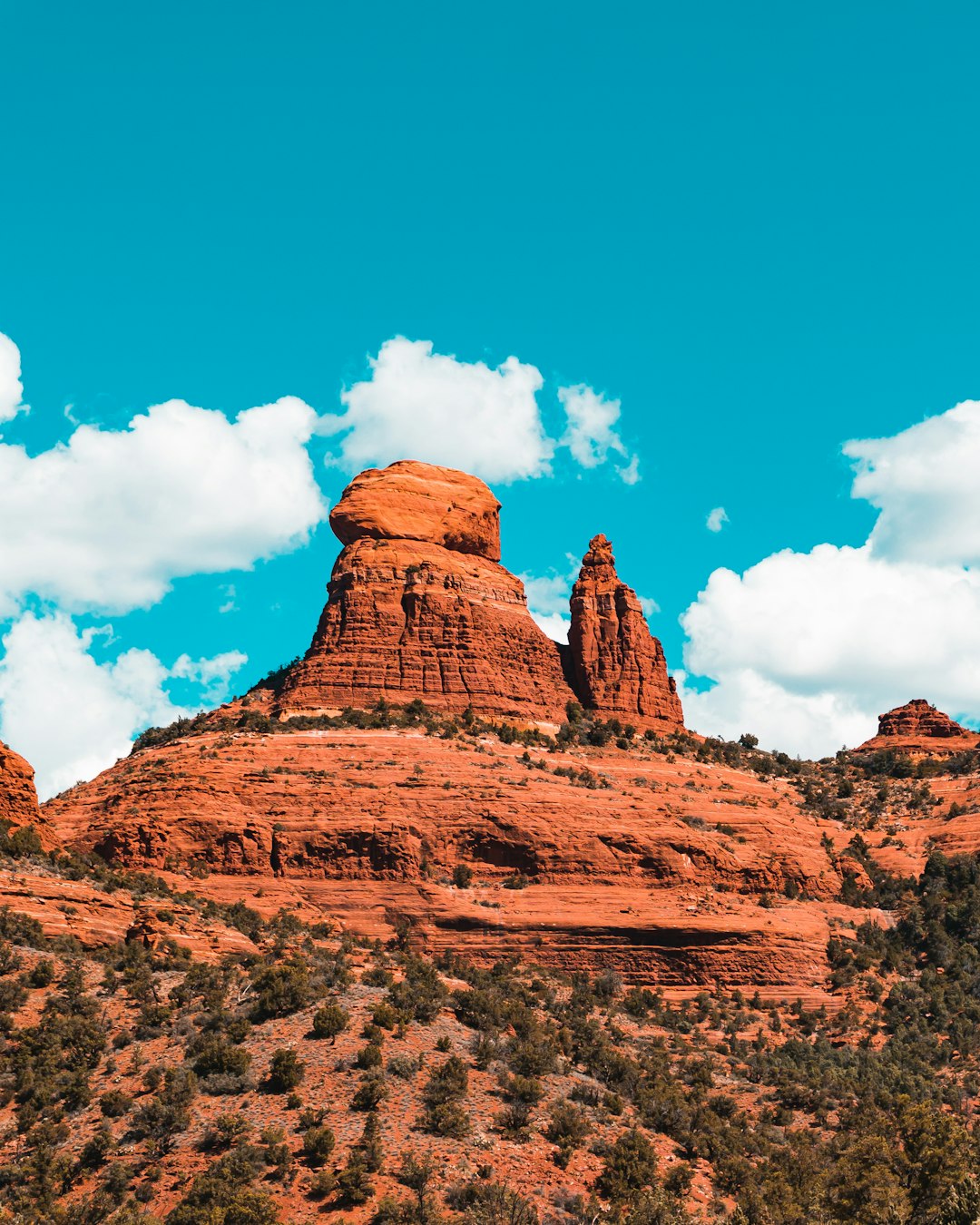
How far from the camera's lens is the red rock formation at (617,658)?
96.3 meters

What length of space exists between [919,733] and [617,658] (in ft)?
117

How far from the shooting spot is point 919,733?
119m

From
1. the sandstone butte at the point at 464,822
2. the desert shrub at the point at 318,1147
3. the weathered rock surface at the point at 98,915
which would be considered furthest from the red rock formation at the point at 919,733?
the desert shrub at the point at 318,1147

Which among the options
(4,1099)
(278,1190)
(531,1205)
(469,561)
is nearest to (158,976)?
(4,1099)

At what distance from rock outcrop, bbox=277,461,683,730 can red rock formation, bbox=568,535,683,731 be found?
91 mm

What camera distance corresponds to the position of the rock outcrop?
3383 inches

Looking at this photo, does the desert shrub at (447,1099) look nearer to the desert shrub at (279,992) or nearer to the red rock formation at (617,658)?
the desert shrub at (279,992)

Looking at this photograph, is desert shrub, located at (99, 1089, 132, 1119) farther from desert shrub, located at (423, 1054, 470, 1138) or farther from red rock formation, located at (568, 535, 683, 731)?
red rock formation, located at (568, 535, 683, 731)

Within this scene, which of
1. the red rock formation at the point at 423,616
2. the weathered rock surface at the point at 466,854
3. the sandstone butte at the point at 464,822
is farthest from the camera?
the red rock formation at the point at 423,616

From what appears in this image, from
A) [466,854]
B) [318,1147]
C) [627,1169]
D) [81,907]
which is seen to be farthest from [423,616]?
[318,1147]

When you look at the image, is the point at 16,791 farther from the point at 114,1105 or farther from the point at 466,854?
the point at 466,854

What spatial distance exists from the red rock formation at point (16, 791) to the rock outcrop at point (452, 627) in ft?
83.9

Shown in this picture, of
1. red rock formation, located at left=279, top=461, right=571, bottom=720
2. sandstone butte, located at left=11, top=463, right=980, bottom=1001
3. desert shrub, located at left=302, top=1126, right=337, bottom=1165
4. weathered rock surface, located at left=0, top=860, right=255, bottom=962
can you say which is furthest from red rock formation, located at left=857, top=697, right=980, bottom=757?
desert shrub, located at left=302, top=1126, right=337, bottom=1165

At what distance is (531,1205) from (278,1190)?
714 cm
